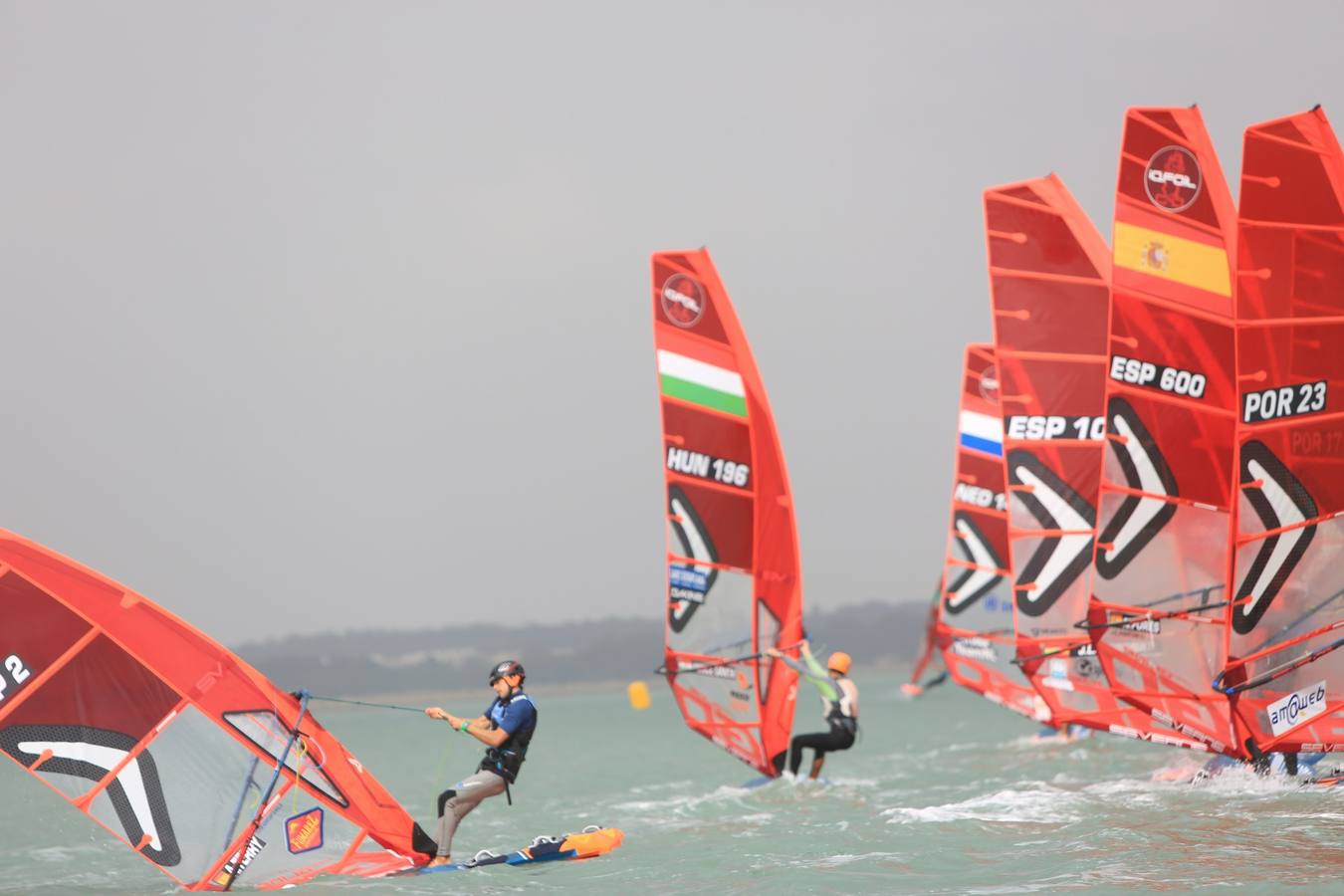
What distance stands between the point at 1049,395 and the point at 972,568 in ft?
18.0

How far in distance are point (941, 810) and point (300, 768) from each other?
5.08m

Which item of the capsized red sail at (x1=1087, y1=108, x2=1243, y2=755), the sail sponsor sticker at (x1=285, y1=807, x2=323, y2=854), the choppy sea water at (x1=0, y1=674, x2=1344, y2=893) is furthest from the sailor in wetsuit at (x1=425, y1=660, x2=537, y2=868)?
the capsized red sail at (x1=1087, y1=108, x2=1243, y2=755)

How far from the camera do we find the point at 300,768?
8672mm

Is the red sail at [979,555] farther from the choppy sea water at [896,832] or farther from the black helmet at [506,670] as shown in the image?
the black helmet at [506,670]

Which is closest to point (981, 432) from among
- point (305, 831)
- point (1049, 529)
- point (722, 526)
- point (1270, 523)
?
point (1049, 529)

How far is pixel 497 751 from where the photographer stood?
9.24 metres

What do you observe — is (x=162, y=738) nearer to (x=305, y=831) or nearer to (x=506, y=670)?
(x=305, y=831)

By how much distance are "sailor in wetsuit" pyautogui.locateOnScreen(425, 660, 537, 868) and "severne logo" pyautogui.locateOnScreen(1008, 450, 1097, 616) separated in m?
6.82

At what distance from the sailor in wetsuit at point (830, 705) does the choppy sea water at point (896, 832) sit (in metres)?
0.38

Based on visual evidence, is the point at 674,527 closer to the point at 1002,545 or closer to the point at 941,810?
the point at 941,810

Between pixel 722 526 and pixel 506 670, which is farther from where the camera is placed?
pixel 722 526

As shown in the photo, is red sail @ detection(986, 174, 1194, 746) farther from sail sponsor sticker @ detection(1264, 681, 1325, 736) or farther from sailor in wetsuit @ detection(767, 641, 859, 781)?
sail sponsor sticker @ detection(1264, 681, 1325, 736)

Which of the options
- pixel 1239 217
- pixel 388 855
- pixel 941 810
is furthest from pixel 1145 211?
pixel 388 855

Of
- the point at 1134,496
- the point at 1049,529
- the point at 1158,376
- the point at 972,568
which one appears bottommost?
the point at 972,568
